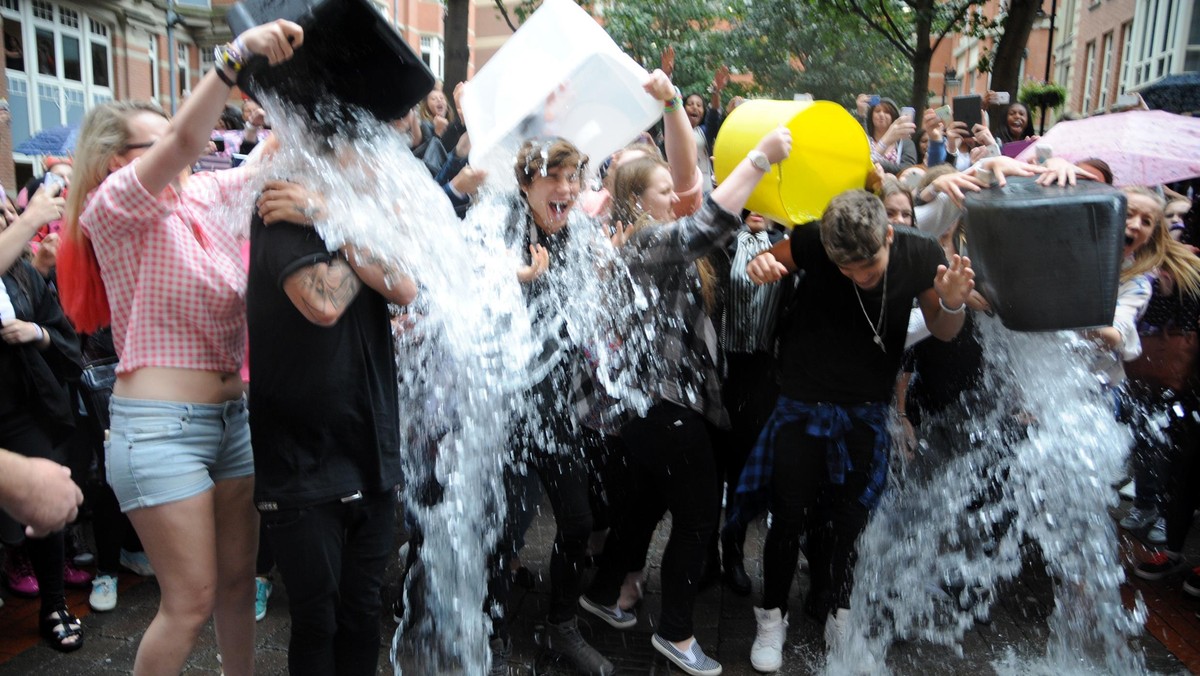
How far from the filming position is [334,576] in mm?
2424

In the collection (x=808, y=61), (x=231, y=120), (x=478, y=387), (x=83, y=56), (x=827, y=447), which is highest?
(x=808, y=61)

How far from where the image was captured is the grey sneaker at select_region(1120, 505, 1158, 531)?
485 cm

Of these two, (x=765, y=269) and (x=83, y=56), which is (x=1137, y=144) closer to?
(x=765, y=269)

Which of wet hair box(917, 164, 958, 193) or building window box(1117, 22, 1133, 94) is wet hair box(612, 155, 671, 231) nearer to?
wet hair box(917, 164, 958, 193)

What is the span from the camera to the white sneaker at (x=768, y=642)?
11.4 ft

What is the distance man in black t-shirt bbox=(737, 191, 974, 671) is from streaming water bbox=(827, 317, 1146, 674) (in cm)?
26

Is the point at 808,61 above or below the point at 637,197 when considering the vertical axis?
above

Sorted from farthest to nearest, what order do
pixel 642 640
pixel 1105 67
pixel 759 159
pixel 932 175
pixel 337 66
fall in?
pixel 1105 67
pixel 932 175
pixel 642 640
pixel 759 159
pixel 337 66

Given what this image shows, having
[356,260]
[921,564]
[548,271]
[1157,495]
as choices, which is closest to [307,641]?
[356,260]

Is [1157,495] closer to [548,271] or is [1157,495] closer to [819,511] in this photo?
[819,511]

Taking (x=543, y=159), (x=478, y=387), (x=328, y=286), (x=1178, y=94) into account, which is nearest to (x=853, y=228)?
(x=543, y=159)

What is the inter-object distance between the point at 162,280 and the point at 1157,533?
4850 mm

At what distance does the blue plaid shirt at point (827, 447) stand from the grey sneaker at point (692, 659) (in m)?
0.57

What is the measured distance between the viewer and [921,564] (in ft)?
13.2
